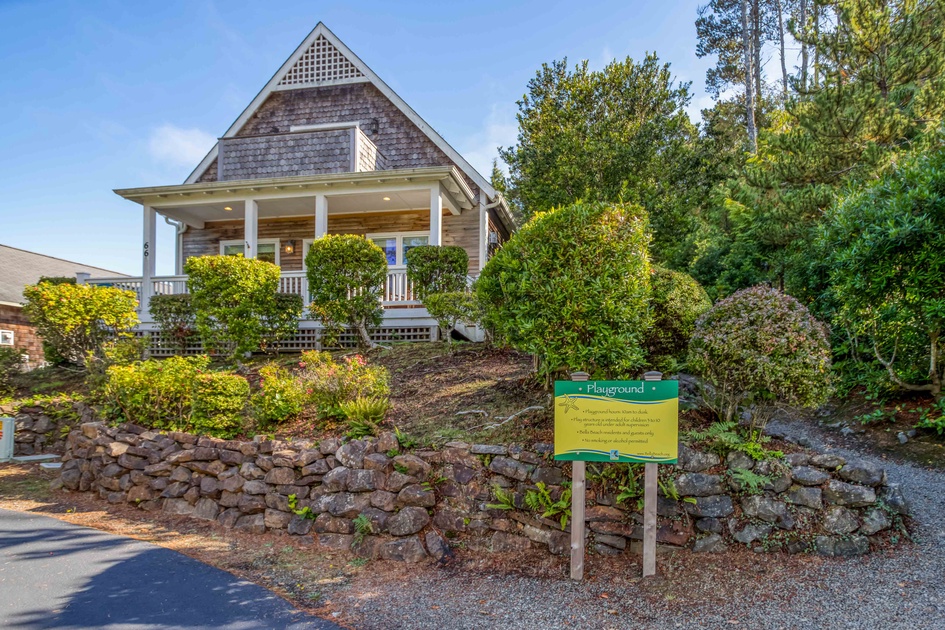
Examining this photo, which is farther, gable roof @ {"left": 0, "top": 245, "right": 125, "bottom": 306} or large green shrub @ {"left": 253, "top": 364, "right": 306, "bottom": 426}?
gable roof @ {"left": 0, "top": 245, "right": 125, "bottom": 306}

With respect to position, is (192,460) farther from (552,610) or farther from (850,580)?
(850,580)

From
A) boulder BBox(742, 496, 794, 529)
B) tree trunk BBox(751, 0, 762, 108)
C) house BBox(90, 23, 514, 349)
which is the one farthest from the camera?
tree trunk BBox(751, 0, 762, 108)

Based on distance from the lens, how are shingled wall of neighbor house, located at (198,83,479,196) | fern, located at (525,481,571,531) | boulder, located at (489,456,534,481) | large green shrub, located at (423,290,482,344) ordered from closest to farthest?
fern, located at (525,481,571,531), boulder, located at (489,456,534,481), large green shrub, located at (423,290,482,344), shingled wall of neighbor house, located at (198,83,479,196)

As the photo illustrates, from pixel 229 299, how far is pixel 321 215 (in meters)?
3.66

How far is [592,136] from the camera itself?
1444 centimetres

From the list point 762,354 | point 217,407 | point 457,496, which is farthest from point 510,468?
point 217,407

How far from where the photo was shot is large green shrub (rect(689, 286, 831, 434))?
399 centimetres

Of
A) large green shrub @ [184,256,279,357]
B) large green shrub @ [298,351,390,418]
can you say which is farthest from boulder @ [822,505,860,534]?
large green shrub @ [184,256,279,357]

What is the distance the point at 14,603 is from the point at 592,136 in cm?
1463

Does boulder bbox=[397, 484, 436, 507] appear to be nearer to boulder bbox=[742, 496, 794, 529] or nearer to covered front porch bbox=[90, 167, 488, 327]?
boulder bbox=[742, 496, 794, 529]

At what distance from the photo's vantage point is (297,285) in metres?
10.7

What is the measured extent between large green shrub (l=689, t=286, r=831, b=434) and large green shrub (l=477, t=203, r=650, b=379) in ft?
1.99

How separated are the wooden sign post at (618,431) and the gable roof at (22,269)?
61.9 feet

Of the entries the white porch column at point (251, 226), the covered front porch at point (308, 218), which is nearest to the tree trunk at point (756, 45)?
the covered front porch at point (308, 218)
